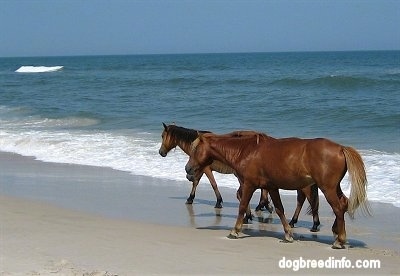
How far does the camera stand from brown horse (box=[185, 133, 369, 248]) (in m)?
7.36

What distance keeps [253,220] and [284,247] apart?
5.91 feet

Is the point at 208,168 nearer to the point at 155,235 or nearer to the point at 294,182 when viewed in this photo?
the point at 155,235

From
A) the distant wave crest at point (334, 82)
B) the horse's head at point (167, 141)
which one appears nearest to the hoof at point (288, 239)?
the horse's head at point (167, 141)

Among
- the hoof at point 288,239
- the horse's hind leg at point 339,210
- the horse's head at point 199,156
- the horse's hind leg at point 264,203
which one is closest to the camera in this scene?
the horse's hind leg at point 339,210

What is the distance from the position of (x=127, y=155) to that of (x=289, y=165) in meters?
7.37

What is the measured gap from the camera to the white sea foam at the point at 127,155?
36.6ft

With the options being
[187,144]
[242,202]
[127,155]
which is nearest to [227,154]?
[242,202]

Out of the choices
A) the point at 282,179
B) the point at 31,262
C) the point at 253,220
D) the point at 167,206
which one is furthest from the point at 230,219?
the point at 31,262

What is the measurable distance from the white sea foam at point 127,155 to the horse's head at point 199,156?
2788 millimetres

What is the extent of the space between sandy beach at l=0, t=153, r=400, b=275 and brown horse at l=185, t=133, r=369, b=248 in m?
0.48

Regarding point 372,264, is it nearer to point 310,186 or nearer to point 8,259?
point 310,186

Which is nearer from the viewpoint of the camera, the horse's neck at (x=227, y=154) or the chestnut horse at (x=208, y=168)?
the horse's neck at (x=227, y=154)

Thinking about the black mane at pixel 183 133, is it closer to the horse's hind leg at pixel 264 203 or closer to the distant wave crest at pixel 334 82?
the horse's hind leg at pixel 264 203

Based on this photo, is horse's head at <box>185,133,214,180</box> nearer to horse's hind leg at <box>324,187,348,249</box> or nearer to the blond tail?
horse's hind leg at <box>324,187,348,249</box>
